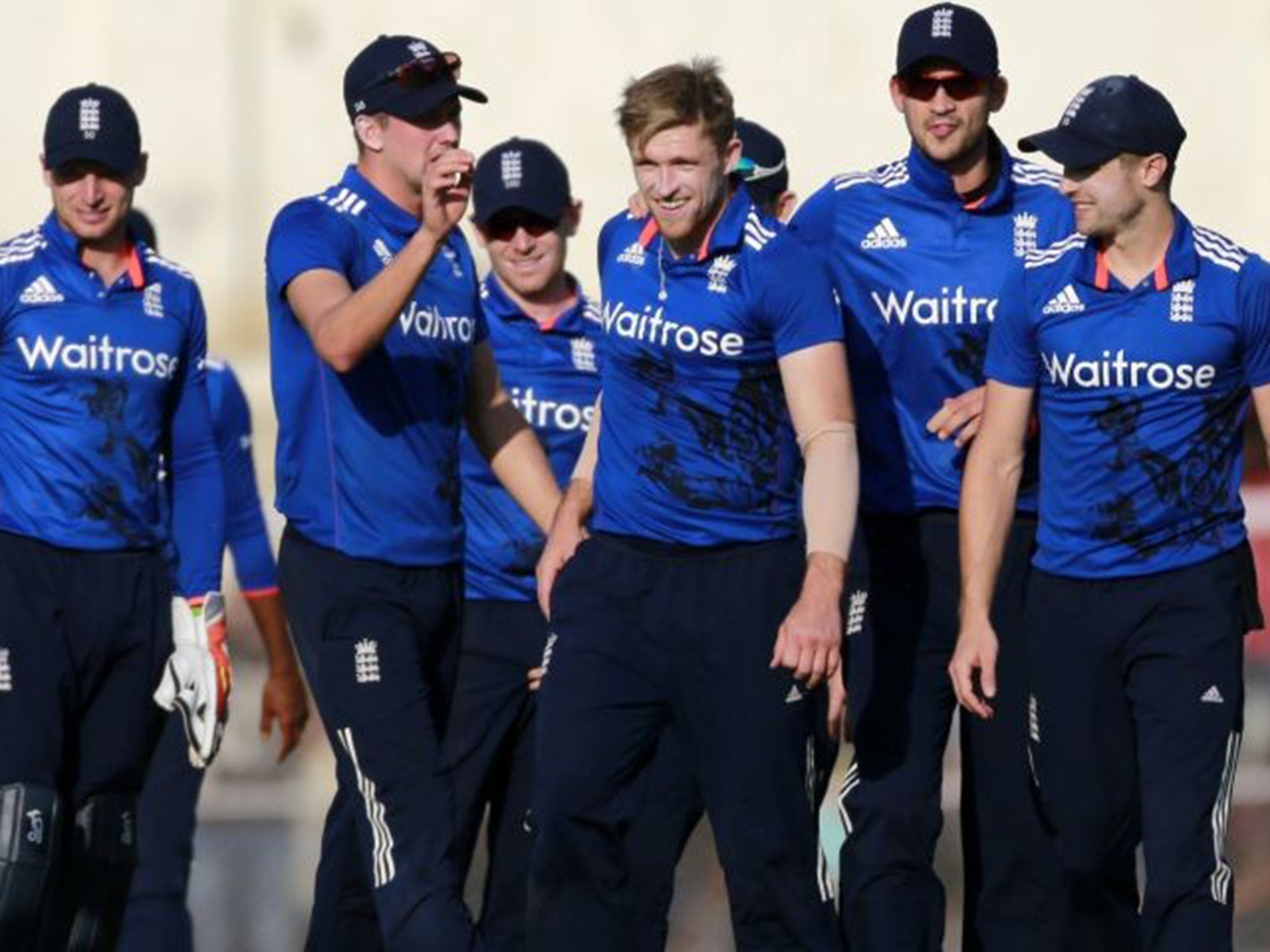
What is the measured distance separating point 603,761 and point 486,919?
1669 mm

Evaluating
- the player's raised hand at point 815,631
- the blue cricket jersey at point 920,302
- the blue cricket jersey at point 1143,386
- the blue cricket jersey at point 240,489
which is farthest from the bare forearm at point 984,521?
the blue cricket jersey at point 240,489

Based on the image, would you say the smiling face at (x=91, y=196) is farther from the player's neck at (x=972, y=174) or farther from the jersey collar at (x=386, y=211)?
the player's neck at (x=972, y=174)

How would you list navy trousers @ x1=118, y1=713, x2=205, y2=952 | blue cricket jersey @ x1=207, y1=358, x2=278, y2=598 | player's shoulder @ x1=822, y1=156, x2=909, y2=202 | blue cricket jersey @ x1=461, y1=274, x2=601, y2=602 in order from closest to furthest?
1. player's shoulder @ x1=822, y1=156, x2=909, y2=202
2. blue cricket jersey @ x1=461, y1=274, x2=601, y2=602
3. navy trousers @ x1=118, y1=713, x2=205, y2=952
4. blue cricket jersey @ x1=207, y1=358, x2=278, y2=598

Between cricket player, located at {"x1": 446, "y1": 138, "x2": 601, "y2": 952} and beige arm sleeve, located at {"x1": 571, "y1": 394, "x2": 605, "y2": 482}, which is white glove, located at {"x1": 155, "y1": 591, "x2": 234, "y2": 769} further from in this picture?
beige arm sleeve, located at {"x1": 571, "y1": 394, "x2": 605, "y2": 482}

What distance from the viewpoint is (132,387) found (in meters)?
9.53

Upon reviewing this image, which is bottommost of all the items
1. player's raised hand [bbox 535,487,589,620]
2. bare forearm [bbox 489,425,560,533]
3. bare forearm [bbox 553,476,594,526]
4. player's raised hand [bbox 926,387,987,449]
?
player's raised hand [bbox 535,487,589,620]

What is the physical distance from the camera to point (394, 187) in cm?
→ 903

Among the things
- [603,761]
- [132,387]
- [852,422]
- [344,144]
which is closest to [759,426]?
[852,422]

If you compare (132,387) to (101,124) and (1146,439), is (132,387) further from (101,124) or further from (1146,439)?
(1146,439)

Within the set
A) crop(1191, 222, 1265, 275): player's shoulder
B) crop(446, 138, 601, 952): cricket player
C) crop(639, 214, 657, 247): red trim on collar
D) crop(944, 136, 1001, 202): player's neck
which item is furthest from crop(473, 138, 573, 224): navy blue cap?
crop(1191, 222, 1265, 275): player's shoulder

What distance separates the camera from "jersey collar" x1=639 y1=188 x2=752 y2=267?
8.47m

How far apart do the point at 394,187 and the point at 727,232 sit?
973mm

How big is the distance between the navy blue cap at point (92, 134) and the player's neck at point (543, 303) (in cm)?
124

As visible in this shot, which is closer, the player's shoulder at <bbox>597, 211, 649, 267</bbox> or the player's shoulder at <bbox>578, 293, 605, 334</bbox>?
the player's shoulder at <bbox>597, 211, 649, 267</bbox>
